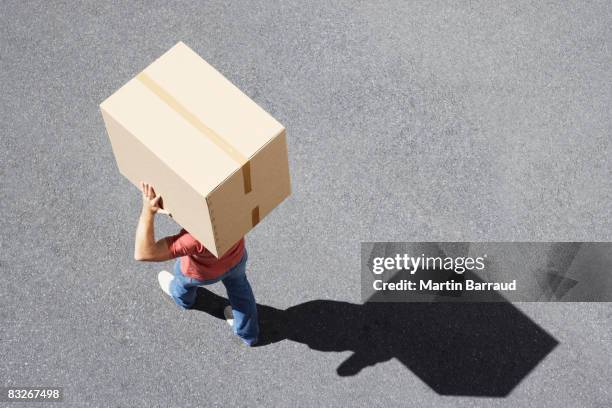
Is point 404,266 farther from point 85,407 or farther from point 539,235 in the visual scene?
point 85,407

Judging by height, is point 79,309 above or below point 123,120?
below

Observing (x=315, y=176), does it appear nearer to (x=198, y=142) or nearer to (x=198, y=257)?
(x=198, y=257)

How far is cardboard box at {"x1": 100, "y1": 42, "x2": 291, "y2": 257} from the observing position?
4336 millimetres

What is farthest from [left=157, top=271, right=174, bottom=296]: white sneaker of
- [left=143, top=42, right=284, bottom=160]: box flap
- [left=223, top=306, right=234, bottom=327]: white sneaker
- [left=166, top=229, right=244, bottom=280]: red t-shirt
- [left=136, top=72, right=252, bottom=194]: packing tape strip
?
[left=143, top=42, right=284, bottom=160]: box flap

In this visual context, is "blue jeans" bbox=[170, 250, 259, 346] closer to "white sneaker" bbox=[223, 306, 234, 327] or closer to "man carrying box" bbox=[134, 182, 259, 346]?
"man carrying box" bbox=[134, 182, 259, 346]

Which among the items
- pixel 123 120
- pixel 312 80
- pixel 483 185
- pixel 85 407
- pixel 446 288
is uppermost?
pixel 123 120

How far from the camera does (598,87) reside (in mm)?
6914

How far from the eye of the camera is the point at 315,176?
21.4ft

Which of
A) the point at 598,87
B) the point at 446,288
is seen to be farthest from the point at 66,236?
the point at 598,87

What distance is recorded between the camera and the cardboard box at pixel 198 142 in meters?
4.34

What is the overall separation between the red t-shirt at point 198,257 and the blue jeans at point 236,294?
7cm

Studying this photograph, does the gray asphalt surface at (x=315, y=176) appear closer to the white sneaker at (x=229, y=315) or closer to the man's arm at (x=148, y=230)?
the white sneaker at (x=229, y=315)

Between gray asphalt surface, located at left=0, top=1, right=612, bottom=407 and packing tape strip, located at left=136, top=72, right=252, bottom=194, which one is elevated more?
packing tape strip, located at left=136, top=72, right=252, bottom=194

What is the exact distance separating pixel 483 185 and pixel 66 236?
2939 millimetres
